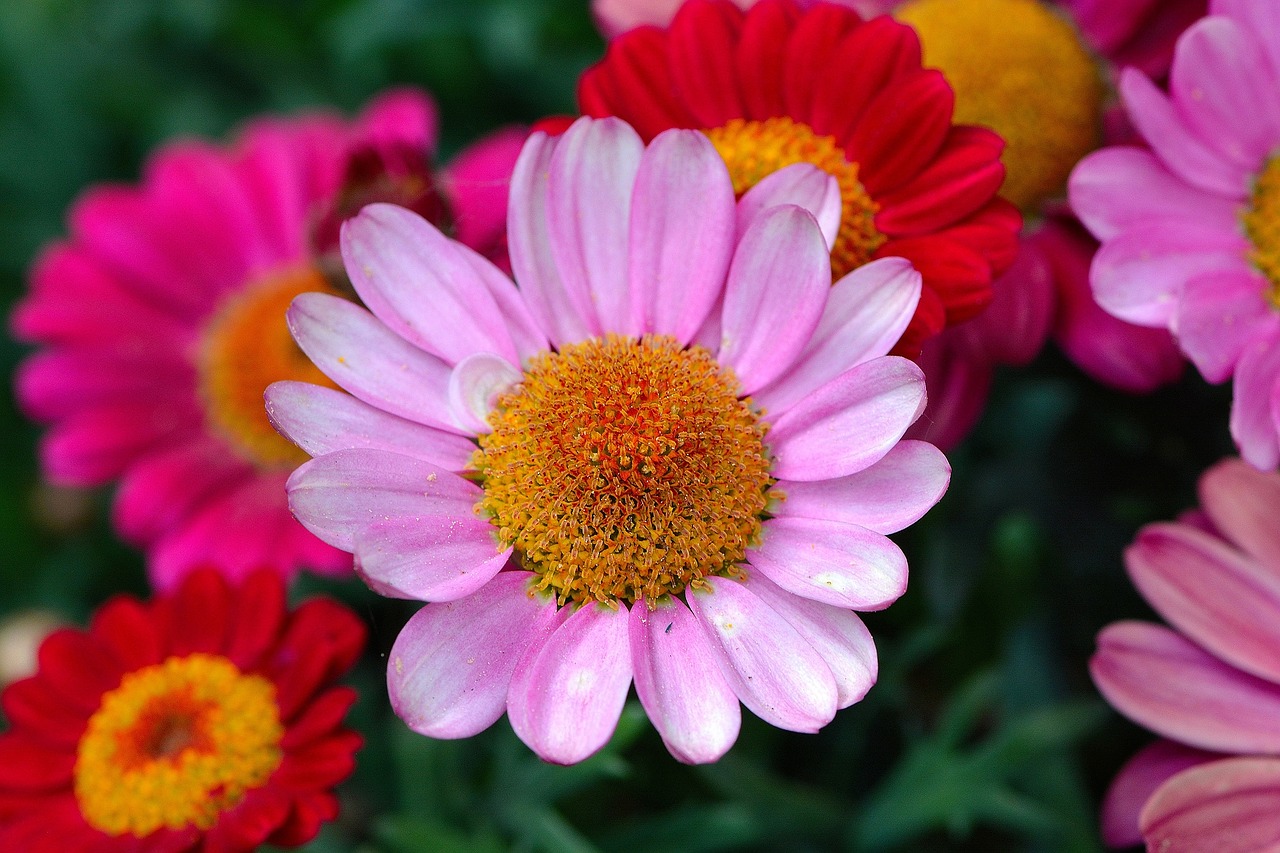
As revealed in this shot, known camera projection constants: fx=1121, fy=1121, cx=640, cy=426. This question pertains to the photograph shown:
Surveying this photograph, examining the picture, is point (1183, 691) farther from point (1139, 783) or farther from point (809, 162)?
point (809, 162)

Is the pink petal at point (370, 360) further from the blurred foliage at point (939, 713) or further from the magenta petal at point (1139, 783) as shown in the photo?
the magenta petal at point (1139, 783)

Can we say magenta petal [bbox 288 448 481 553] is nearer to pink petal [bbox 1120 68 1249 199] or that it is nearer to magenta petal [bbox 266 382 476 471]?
magenta petal [bbox 266 382 476 471]

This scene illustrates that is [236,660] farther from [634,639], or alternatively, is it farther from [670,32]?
[670,32]

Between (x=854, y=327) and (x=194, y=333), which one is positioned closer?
(x=854, y=327)

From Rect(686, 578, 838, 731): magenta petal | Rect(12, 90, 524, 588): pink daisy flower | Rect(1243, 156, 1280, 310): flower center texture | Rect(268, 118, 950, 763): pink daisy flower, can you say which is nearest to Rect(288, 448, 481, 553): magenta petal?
Rect(268, 118, 950, 763): pink daisy flower

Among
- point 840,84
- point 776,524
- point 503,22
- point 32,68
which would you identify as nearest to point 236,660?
point 776,524

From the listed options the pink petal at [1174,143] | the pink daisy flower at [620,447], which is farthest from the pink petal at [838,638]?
the pink petal at [1174,143]

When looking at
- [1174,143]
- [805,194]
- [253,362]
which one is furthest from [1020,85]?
[253,362]
